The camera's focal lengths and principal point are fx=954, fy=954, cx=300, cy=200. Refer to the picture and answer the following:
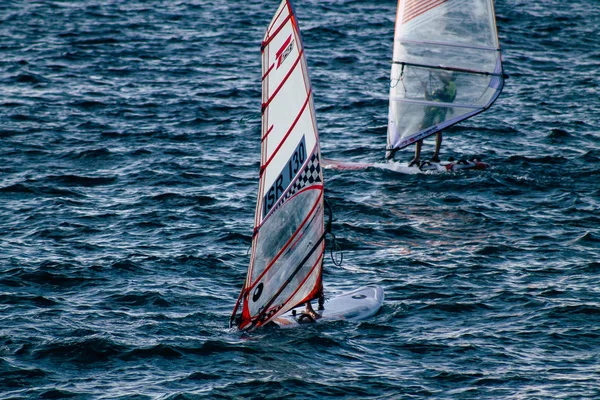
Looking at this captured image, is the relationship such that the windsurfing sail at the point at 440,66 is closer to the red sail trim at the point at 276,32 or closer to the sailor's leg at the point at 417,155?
the sailor's leg at the point at 417,155

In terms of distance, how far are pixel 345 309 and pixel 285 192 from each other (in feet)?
9.52

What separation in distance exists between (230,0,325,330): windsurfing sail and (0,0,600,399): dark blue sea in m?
0.75

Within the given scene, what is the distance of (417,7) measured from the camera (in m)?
29.5

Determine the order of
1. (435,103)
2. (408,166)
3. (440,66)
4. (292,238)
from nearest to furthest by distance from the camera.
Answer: (292,238), (408,166), (440,66), (435,103)

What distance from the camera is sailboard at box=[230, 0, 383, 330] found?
655 inches

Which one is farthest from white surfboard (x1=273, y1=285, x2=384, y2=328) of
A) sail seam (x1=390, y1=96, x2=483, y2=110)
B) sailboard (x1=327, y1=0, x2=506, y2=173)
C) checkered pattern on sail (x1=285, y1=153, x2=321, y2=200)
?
sail seam (x1=390, y1=96, x2=483, y2=110)

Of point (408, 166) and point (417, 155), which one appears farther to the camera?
point (417, 155)

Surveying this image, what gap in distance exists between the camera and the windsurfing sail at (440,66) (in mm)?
29672

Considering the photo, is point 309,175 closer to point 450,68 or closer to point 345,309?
point 345,309

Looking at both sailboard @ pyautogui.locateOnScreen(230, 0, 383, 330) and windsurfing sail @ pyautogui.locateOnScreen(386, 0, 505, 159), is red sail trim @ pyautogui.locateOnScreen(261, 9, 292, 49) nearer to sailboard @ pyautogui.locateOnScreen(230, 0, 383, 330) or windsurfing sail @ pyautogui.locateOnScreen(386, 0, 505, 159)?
sailboard @ pyautogui.locateOnScreen(230, 0, 383, 330)

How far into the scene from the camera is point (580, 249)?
22469 millimetres

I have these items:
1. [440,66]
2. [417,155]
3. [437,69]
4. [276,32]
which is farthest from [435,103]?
[276,32]

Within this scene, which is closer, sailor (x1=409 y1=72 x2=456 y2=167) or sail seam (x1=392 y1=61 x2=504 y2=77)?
sail seam (x1=392 y1=61 x2=504 y2=77)

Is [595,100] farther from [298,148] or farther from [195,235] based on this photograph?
[298,148]
